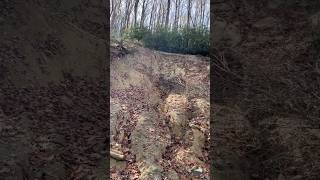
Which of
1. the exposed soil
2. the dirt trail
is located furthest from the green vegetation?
the exposed soil

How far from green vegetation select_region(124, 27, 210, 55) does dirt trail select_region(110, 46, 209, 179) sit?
306mm

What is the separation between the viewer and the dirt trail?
19.6 ft

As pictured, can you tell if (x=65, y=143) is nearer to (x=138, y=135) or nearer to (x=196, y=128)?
(x=138, y=135)

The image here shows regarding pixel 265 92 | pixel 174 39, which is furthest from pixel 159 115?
pixel 265 92

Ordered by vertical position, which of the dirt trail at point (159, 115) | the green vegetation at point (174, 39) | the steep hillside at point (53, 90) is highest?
the green vegetation at point (174, 39)

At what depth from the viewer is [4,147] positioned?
142 centimetres

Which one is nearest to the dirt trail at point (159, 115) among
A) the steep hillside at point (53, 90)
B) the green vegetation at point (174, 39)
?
the green vegetation at point (174, 39)

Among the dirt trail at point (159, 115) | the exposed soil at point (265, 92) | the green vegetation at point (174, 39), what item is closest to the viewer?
the exposed soil at point (265, 92)

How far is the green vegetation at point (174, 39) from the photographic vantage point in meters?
8.66

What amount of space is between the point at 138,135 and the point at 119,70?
1825mm

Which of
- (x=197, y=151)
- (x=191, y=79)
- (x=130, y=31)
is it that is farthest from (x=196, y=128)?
(x=130, y=31)

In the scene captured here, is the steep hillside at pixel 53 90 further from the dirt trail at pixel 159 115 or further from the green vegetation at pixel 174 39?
the green vegetation at pixel 174 39

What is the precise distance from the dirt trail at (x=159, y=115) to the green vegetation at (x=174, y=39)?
0.31m

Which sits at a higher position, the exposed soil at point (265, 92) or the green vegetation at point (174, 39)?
the green vegetation at point (174, 39)
